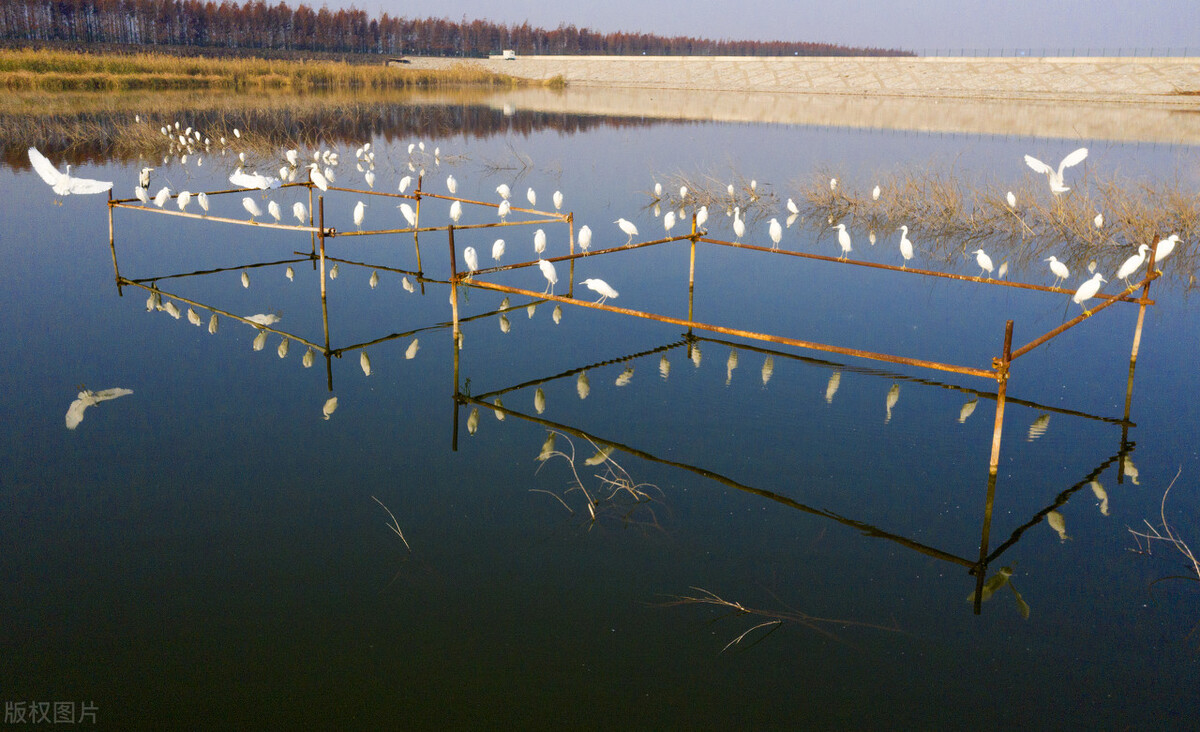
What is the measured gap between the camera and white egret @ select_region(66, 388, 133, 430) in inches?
240

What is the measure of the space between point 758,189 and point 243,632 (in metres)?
15.3

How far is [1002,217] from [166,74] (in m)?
38.7

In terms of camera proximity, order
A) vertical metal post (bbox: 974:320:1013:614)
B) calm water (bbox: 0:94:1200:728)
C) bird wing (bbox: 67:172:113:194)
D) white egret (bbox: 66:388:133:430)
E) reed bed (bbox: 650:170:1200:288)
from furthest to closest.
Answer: reed bed (bbox: 650:170:1200:288)
bird wing (bbox: 67:172:113:194)
white egret (bbox: 66:388:133:430)
vertical metal post (bbox: 974:320:1013:614)
calm water (bbox: 0:94:1200:728)

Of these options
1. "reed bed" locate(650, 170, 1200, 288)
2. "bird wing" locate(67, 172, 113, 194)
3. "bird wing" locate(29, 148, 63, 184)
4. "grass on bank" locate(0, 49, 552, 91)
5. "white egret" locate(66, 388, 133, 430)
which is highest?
"grass on bank" locate(0, 49, 552, 91)

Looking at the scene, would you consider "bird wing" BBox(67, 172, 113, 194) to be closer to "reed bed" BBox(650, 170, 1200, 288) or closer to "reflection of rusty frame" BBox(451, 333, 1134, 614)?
"reflection of rusty frame" BBox(451, 333, 1134, 614)

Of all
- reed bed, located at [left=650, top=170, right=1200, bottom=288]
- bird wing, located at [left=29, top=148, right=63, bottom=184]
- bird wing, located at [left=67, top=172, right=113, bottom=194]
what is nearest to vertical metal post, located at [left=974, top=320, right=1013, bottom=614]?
bird wing, located at [left=29, top=148, right=63, bottom=184]

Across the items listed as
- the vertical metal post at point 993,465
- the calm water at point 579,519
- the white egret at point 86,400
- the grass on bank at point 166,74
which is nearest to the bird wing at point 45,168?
the calm water at point 579,519

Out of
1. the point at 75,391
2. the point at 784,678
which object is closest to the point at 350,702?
the point at 784,678

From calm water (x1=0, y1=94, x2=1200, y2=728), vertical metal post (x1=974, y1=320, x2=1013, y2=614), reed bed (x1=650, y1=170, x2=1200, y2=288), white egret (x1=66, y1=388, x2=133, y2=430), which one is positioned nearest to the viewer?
calm water (x1=0, y1=94, x2=1200, y2=728)

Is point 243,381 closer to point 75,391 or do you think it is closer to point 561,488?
point 75,391

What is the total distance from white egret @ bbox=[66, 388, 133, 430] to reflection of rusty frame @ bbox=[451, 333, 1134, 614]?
2.72 meters

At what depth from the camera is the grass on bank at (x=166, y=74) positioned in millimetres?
34031

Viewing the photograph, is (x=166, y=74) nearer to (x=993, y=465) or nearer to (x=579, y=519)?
(x=579, y=519)

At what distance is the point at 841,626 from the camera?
3.98 metres
